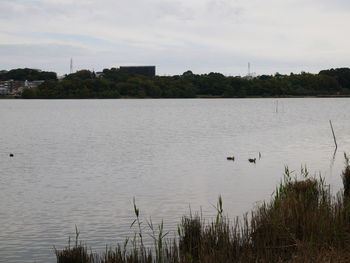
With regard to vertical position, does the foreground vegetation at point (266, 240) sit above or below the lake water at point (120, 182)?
above

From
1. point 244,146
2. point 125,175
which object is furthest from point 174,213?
point 244,146

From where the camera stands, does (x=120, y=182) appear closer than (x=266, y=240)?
No

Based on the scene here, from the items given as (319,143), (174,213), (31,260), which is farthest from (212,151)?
(31,260)

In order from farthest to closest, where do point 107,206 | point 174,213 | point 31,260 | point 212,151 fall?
point 212,151 < point 107,206 < point 174,213 < point 31,260

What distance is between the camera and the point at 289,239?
1188 cm

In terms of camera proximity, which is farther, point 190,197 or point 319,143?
point 319,143

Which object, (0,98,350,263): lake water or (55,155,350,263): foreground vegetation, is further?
(0,98,350,263): lake water

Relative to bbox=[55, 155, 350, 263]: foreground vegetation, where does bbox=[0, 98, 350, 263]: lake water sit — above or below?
below

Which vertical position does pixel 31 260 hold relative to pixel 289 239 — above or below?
below

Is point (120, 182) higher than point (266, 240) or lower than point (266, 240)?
lower

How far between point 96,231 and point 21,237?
224 centimetres

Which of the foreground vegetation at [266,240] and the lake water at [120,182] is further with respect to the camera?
the lake water at [120,182]

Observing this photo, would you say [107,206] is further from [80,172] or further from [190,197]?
[80,172]

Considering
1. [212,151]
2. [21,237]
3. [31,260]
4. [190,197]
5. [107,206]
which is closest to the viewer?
[31,260]
